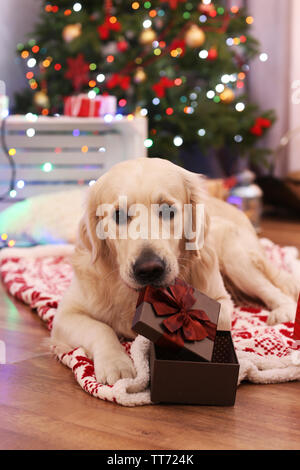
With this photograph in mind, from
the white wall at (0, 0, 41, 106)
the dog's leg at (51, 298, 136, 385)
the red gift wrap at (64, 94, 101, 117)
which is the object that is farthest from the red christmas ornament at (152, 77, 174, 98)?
the dog's leg at (51, 298, 136, 385)

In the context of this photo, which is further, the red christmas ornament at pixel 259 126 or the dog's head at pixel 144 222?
the red christmas ornament at pixel 259 126

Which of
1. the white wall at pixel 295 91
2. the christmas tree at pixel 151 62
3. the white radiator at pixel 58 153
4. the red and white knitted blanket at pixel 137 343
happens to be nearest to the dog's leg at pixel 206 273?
the red and white knitted blanket at pixel 137 343

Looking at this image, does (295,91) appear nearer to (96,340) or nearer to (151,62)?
(151,62)

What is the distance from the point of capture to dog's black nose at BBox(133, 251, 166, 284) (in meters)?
1.54

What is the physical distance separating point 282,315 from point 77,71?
2.60 meters

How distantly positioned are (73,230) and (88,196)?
1.55 m

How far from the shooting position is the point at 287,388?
5.27 ft

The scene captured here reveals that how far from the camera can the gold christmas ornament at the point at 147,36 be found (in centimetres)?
392

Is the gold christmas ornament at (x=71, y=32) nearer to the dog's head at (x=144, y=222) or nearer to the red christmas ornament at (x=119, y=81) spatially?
the red christmas ornament at (x=119, y=81)

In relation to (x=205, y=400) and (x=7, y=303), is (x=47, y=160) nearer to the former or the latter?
(x=7, y=303)

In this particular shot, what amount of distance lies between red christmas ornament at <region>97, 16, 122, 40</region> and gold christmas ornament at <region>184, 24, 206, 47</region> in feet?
1.58

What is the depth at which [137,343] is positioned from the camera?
1.68 m

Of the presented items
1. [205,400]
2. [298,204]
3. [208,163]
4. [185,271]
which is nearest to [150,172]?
[185,271]

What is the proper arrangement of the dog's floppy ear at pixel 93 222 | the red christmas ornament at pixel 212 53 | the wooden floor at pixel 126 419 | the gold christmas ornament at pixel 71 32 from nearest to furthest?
the wooden floor at pixel 126 419, the dog's floppy ear at pixel 93 222, the gold christmas ornament at pixel 71 32, the red christmas ornament at pixel 212 53
